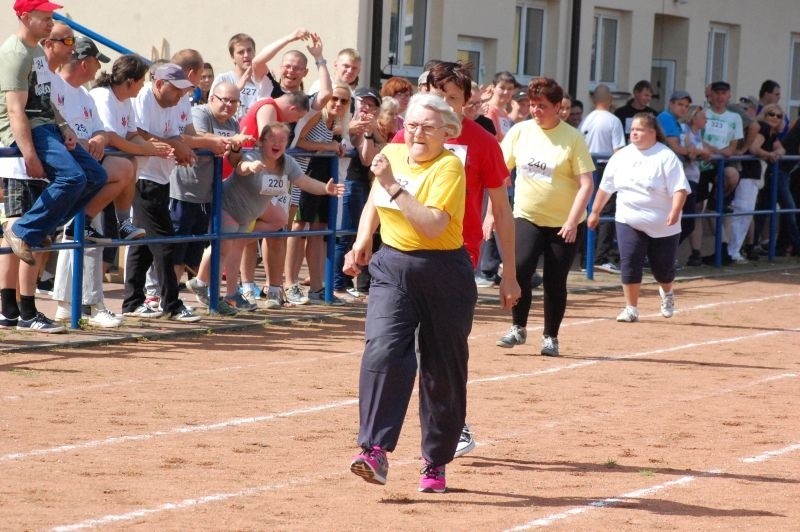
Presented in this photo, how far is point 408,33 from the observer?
20047 mm

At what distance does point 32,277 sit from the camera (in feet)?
36.2

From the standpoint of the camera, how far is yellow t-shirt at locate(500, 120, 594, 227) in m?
11.4

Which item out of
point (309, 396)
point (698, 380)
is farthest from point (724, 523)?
point (698, 380)

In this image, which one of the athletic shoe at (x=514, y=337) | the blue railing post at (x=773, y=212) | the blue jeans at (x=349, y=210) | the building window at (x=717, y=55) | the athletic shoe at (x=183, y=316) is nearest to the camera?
the athletic shoe at (x=514, y=337)

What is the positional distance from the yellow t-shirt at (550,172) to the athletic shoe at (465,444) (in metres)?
3.83

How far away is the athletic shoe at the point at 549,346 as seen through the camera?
11539mm

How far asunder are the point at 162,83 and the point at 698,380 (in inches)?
176

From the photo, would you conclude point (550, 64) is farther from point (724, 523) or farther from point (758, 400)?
point (724, 523)

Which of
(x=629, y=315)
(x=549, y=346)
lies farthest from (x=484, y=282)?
(x=549, y=346)

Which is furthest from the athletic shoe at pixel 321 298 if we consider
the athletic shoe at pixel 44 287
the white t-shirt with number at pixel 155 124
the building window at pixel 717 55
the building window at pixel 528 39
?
the building window at pixel 717 55

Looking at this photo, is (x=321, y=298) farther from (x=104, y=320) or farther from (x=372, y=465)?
(x=372, y=465)

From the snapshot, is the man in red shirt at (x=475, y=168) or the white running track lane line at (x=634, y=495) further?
the man in red shirt at (x=475, y=168)

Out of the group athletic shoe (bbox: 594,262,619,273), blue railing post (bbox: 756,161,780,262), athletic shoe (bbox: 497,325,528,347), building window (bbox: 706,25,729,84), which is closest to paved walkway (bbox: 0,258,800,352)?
athletic shoe (bbox: 594,262,619,273)

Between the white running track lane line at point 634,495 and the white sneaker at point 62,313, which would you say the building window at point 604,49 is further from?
the white running track lane line at point 634,495
